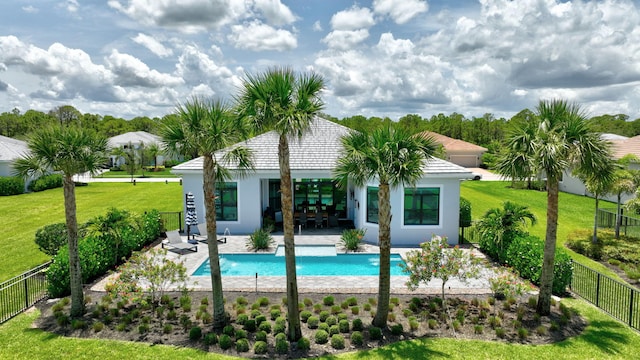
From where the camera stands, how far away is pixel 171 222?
22.2 meters

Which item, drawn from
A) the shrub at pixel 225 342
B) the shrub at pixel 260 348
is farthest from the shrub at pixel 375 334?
the shrub at pixel 225 342

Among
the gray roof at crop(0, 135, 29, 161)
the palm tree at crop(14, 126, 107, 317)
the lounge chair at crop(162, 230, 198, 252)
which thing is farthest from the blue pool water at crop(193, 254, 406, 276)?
the gray roof at crop(0, 135, 29, 161)

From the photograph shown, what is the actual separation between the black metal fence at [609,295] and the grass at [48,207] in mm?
19279

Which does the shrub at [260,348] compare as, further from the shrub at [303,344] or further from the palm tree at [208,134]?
the palm tree at [208,134]

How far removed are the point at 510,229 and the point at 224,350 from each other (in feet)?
37.4

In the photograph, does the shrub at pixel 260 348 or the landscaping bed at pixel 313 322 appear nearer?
the shrub at pixel 260 348

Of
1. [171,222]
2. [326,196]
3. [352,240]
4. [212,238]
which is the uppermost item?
[212,238]

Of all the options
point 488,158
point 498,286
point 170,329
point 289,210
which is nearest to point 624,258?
point 498,286

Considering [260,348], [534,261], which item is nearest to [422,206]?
[534,261]

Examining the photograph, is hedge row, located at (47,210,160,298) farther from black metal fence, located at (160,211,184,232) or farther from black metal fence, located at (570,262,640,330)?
black metal fence, located at (570,262,640,330)

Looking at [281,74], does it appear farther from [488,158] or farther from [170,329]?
[488,158]

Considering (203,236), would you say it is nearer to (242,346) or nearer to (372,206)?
(372,206)

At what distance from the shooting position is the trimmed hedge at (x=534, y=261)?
11.9 m

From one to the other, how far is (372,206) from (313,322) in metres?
9.72
